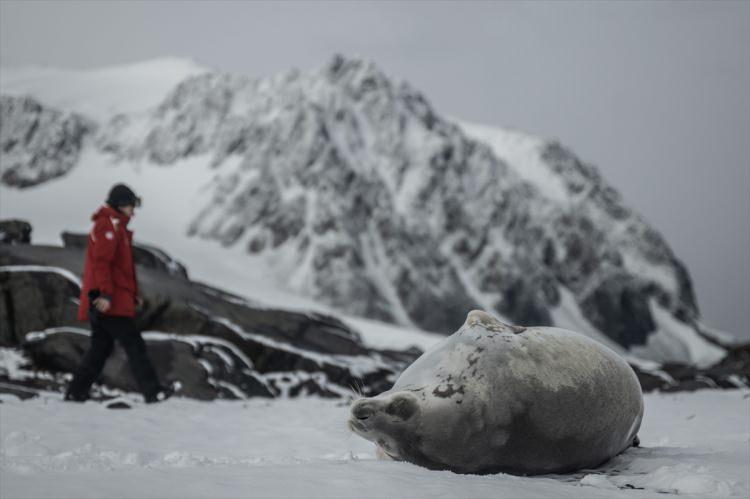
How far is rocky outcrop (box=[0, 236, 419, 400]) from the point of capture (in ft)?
34.4

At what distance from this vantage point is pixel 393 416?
12.6 ft

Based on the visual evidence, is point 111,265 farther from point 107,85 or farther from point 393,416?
point 107,85

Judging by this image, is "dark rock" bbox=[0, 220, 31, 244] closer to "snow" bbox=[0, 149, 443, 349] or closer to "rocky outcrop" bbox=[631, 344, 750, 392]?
"rocky outcrop" bbox=[631, 344, 750, 392]

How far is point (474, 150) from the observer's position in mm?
115438

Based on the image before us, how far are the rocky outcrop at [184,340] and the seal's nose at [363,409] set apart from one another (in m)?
6.81

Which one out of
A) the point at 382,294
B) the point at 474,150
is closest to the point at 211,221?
the point at 382,294

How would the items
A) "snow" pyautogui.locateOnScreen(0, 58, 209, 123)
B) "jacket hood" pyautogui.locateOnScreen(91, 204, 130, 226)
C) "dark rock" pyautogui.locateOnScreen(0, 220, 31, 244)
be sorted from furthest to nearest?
1. "snow" pyautogui.locateOnScreen(0, 58, 209, 123)
2. "dark rock" pyautogui.locateOnScreen(0, 220, 31, 244)
3. "jacket hood" pyautogui.locateOnScreen(91, 204, 130, 226)

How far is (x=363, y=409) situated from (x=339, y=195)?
265ft

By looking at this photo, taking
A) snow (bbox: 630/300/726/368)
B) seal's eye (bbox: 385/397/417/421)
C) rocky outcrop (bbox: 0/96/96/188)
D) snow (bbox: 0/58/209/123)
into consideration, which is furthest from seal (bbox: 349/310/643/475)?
snow (bbox: 630/300/726/368)

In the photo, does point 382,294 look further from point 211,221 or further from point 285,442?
point 285,442

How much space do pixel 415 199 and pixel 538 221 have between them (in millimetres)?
40840

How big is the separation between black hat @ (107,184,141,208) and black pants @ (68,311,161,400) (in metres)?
1.50

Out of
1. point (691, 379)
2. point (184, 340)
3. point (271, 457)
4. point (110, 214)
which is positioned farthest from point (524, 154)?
point (271, 457)

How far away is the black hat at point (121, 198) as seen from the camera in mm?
8477
